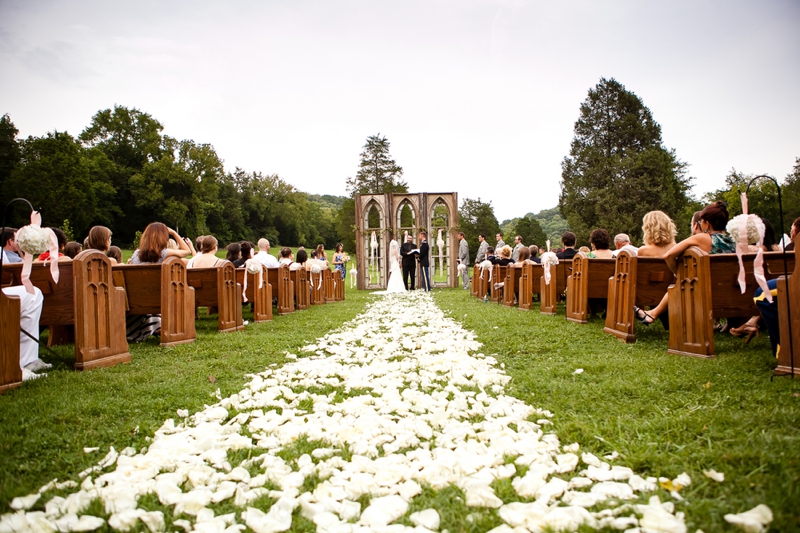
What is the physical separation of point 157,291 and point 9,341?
2.58 meters

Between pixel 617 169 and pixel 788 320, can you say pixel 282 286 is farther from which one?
pixel 617 169

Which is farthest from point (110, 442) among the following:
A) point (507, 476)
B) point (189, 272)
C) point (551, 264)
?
point (551, 264)

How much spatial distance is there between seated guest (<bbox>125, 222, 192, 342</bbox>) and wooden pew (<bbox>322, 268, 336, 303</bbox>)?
959 cm

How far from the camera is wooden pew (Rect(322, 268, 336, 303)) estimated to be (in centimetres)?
1800

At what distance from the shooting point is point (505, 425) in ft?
11.1

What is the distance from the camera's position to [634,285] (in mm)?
6508

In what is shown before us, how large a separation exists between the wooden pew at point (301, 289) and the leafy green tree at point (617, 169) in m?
36.9

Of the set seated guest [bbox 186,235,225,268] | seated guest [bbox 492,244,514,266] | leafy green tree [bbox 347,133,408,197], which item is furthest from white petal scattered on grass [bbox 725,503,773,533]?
leafy green tree [bbox 347,133,408,197]

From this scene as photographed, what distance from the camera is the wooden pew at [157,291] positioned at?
269 inches

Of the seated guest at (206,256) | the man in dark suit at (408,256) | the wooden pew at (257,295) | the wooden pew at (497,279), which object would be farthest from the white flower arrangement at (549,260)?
the man in dark suit at (408,256)

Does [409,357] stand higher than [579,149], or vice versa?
[579,149]

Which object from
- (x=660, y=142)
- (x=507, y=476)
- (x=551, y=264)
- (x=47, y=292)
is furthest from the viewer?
(x=660, y=142)

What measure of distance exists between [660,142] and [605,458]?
54.1m

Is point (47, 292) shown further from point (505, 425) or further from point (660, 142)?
point (660, 142)
